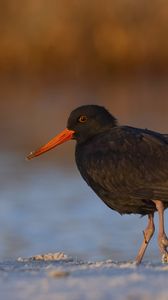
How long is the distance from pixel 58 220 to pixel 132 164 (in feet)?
24.5

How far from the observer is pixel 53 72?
34.8 metres

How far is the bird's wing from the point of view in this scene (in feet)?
31.7

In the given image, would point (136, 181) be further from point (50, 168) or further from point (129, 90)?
point (129, 90)

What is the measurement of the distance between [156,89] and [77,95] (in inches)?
117

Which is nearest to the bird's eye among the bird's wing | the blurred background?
the bird's wing

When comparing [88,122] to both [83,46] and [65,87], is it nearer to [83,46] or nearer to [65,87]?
[65,87]

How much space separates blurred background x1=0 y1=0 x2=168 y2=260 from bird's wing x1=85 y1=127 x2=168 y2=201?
20.5ft

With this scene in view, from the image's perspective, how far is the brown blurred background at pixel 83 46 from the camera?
33344 mm

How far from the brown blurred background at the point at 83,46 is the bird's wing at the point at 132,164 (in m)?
21.7

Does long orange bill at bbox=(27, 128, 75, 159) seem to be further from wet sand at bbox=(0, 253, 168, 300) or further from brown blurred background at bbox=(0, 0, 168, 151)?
brown blurred background at bbox=(0, 0, 168, 151)

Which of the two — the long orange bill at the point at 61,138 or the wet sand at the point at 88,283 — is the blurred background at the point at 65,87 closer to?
the long orange bill at the point at 61,138

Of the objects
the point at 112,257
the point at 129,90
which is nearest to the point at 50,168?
the point at 112,257

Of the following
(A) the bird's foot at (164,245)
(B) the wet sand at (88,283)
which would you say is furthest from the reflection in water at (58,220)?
(B) the wet sand at (88,283)

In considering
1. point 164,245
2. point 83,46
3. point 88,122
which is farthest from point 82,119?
point 83,46
